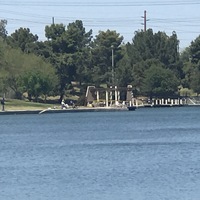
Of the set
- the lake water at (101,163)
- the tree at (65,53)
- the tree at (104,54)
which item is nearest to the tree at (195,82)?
the tree at (104,54)

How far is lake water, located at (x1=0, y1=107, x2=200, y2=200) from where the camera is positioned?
3922 cm

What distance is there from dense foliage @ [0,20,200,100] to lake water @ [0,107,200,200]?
46.9 m

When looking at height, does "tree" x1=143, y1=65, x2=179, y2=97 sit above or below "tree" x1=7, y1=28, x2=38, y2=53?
below

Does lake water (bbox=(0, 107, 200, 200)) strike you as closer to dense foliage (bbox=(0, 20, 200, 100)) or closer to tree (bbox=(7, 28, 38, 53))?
dense foliage (bbox=(0, 20, 200, 100))

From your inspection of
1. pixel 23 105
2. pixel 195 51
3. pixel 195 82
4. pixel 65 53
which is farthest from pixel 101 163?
pixel 195 51

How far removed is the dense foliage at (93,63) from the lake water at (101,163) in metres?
46.9

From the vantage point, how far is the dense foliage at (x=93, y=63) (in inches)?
5251

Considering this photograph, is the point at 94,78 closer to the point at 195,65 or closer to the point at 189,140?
the point at 195,65

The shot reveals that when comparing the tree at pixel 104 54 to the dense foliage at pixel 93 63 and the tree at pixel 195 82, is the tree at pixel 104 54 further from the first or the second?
the tree at pixel 195 82

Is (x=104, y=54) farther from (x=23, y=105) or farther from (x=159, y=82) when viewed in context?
(x=23, y=105)

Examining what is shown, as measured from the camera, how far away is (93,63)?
15162cm

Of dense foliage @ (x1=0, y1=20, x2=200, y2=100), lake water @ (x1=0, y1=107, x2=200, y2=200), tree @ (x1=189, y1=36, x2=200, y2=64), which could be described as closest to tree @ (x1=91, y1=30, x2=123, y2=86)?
dense foliage @ (x1=0, y1=20, x2=200, y2=100)

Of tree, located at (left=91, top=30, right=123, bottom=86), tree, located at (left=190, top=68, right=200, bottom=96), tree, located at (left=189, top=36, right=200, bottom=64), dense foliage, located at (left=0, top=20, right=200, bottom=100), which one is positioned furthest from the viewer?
tree, located at (left=189, top=36, right=200, bottom=64)

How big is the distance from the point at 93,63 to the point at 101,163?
102m
